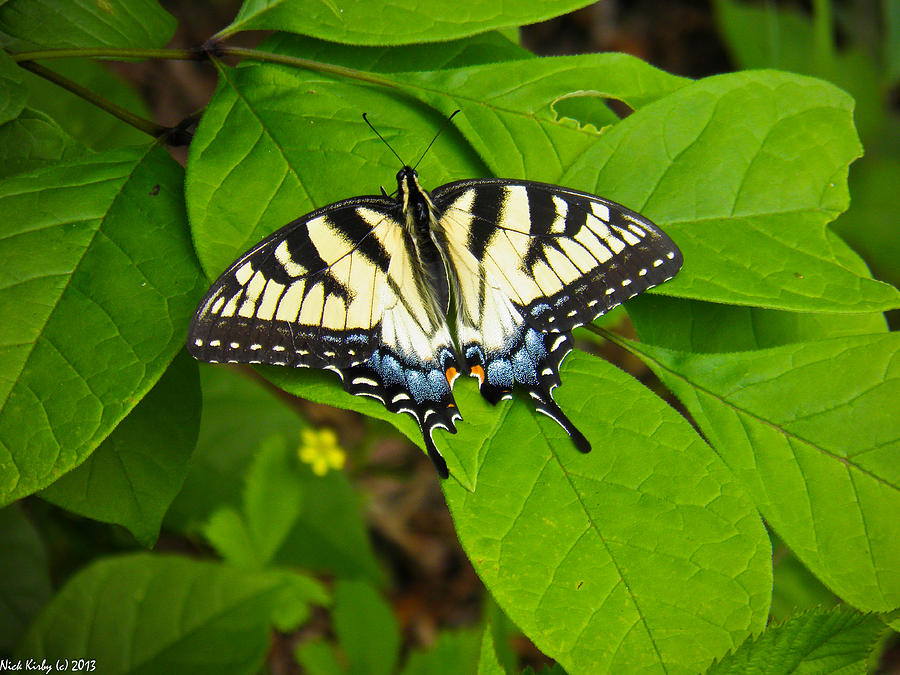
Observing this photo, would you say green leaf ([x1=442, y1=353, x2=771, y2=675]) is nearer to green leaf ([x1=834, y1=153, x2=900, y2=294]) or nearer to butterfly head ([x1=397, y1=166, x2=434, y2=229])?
butterfly head ([x1=397, y1=166, x2=434, y2=229])

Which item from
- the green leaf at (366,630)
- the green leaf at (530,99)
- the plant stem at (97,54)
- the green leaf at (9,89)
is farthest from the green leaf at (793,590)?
the green leaf at (9,89)

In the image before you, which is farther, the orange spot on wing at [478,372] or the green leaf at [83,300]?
the orange spot on wing at [478,372]

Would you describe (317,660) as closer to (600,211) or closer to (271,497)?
(271,497)

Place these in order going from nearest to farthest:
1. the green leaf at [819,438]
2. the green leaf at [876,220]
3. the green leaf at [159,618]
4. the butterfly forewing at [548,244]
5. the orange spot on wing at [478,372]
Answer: the green leaf at [819,438]
the orange spot on wing at [478,372]
the butterfly forewing at [548,244]
the green leaf at [159,618]
the green leaf at [876,220]

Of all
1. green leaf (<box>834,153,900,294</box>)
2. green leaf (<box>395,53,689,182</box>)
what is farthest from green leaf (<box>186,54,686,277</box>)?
green leaf (<box>834,153,900,294</box>)

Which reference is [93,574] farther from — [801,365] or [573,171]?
[801,365]

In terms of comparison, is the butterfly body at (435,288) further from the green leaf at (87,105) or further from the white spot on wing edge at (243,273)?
the green leaf at (87,105)

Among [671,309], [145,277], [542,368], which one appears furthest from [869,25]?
[145,277]
